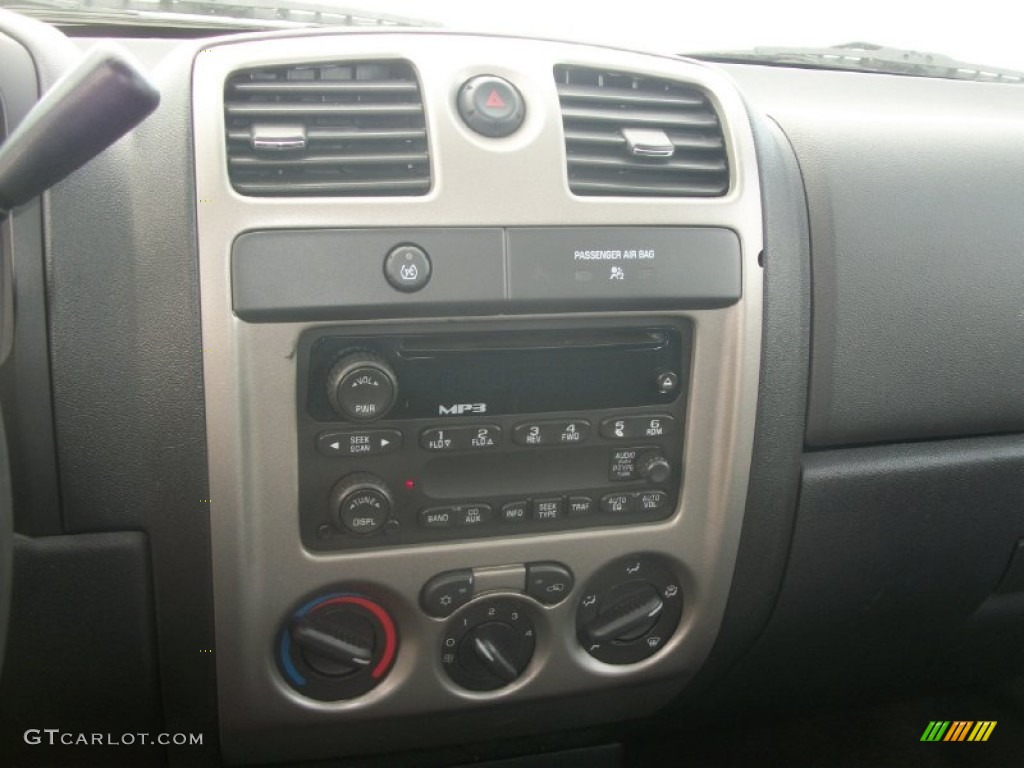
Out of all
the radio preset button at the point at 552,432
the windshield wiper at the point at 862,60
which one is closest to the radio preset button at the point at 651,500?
the radio preset button at the point at 552,432

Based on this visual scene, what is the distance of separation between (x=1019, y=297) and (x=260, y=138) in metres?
1.04

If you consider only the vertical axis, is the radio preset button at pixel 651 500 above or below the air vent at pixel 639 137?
below

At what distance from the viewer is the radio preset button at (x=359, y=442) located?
3.50ft

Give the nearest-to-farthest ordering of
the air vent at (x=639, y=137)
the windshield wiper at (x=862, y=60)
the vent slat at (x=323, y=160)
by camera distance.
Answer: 1. the vent slat at (x=323, y=160)
2. the air vent at (x=639, y=137)
3. the windshield wiper at (x=862, y=60)

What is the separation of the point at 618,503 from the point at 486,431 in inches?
7.7

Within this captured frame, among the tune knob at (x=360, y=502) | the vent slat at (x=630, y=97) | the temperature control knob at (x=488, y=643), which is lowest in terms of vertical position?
the temperature control knob at (x=488, y=643)

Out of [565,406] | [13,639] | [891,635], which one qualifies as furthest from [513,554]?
[891,635]

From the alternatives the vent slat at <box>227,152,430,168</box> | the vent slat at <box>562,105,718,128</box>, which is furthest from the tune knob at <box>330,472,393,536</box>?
the vent slat at <box>562,105,718,128</box>

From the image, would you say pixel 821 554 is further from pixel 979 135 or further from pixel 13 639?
pixel 13 639

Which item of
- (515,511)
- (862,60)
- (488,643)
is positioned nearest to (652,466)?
(515,511)

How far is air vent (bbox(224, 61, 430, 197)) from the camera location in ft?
3.27

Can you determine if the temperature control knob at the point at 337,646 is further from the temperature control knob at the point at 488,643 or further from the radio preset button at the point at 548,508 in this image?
the radio preset button at the point at 548,508

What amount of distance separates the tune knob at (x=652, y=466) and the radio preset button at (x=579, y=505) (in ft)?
0.23

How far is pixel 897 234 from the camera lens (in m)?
1.32
